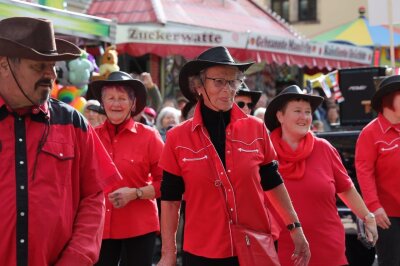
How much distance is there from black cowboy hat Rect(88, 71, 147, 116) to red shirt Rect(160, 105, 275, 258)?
1.73 metres

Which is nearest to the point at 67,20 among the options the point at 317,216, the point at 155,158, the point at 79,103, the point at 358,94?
the point at 79,103

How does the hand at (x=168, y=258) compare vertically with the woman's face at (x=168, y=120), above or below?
below

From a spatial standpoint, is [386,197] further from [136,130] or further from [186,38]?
[186,38]

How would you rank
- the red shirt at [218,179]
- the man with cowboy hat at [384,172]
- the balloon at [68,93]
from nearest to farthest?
the red shirt at [218,179] → the man with cowboy hat at [384,172] → the balloon at [68,93]

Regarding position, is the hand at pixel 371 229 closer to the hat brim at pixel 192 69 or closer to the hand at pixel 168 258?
the hat brim at pixel 192 69

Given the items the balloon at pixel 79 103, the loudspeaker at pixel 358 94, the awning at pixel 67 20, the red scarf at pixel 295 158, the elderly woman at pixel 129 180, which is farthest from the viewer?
the loudspeaker at pixel 358 94

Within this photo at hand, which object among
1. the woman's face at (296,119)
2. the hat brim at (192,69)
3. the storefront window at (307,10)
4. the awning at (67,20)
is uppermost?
the storefront window at (307,10)

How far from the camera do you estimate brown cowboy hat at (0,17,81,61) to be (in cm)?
360

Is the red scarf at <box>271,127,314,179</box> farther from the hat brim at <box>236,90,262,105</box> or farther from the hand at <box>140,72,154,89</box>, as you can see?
the hand at <box>140,72,154,89</box>

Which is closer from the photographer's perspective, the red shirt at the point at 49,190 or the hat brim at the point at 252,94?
the red shirt at the point at 49,190

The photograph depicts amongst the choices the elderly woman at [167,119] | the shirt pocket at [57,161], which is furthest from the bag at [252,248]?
the elderly woman at [167,119]

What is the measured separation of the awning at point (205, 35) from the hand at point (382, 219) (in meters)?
8.07

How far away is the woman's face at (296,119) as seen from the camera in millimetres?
6039

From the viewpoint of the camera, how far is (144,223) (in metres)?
6.27
